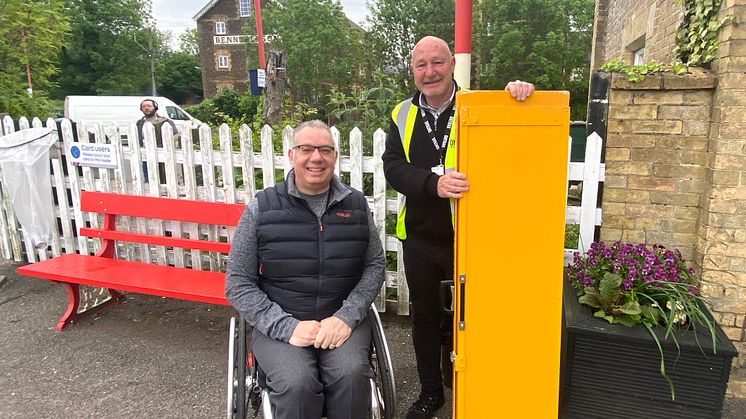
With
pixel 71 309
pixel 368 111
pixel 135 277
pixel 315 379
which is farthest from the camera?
pixel 368 111

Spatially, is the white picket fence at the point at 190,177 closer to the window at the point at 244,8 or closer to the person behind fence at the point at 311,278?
the person behind fence at the point at 311,278

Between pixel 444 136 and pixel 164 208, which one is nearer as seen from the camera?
pixel 444 136

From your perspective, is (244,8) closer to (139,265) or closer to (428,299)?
(139,265)

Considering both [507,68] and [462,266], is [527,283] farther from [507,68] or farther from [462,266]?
[507,68]

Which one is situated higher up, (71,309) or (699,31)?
(699,31)

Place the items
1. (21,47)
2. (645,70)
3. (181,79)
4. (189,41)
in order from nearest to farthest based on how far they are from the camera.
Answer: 1. (645,70)
2. (21,47)
3. (181,79)
4. (189,41)

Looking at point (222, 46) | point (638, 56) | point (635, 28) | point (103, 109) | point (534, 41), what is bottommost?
point (103, 109)

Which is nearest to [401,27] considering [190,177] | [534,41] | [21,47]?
[534,41]

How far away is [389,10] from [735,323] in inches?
1077

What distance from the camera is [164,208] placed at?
390 centimetres

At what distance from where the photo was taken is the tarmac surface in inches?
115

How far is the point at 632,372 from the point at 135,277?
3184mm

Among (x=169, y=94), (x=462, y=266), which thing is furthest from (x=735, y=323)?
(x=169, y=94)

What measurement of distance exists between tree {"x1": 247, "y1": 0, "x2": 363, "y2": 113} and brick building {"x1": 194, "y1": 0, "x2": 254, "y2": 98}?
1283 centimetres
